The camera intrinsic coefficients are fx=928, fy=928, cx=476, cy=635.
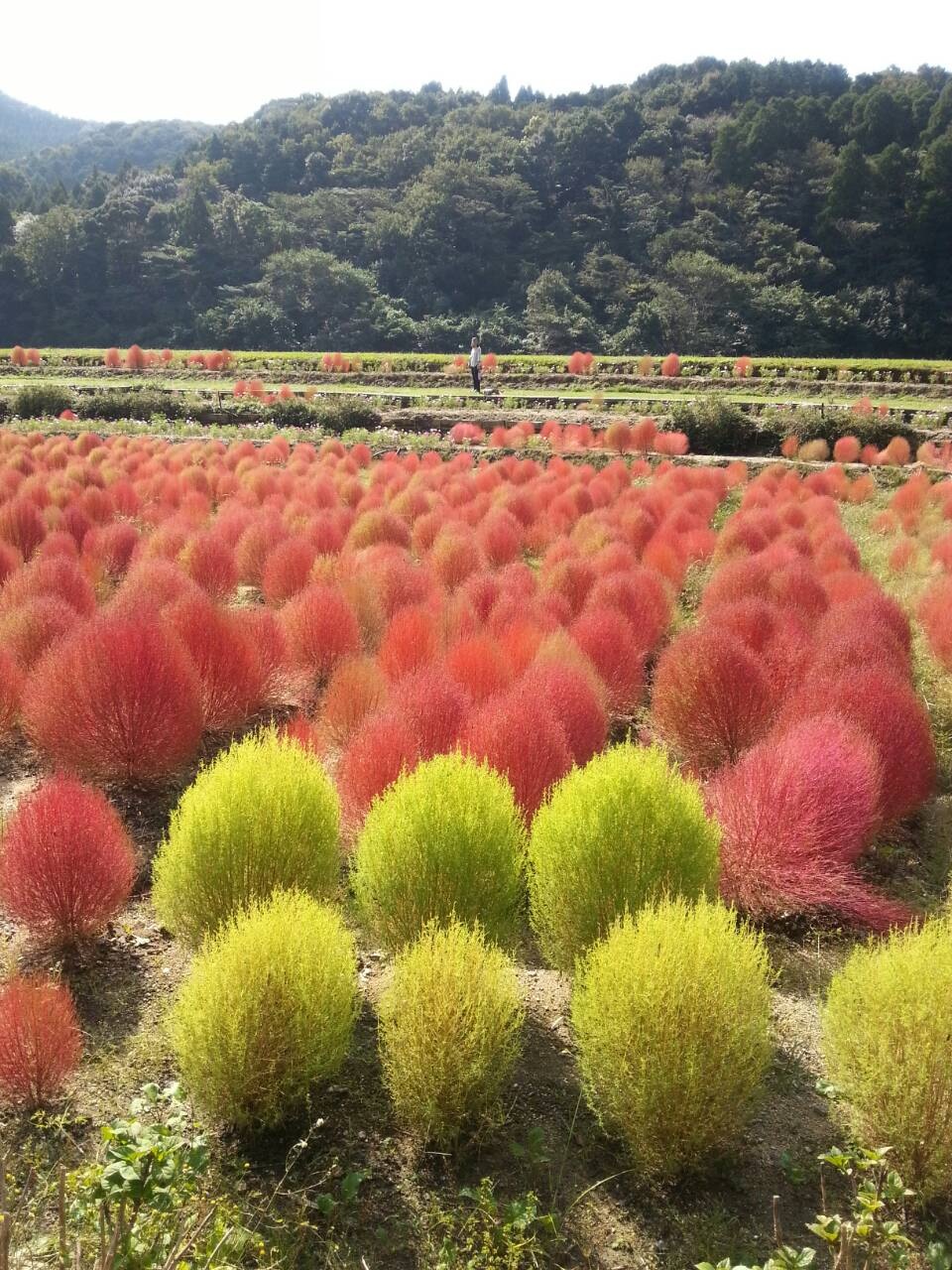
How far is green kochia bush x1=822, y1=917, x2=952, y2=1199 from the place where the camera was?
2986 mm

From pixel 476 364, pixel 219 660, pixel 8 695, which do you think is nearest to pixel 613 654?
pixel 219 660

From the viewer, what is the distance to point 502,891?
410 cm

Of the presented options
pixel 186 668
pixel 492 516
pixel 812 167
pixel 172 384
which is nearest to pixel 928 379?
pixel 492 516

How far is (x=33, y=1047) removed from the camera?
133 inches

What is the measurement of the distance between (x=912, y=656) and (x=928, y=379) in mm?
20300

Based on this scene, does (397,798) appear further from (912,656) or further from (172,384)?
(172,384)

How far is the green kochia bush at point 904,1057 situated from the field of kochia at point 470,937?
0.5 inches

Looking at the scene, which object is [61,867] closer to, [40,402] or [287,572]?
[287,572]

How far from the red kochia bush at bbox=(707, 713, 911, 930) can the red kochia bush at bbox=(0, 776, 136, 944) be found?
2.95 m

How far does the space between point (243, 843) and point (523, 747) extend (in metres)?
1.53

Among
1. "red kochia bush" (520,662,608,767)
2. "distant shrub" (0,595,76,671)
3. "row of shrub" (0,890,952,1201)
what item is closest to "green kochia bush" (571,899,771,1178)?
"row of shrub" (0,890,952,1201)

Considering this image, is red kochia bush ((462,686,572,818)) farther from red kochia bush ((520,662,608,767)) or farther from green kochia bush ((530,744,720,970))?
green kochia bush ((530,744,720,970))

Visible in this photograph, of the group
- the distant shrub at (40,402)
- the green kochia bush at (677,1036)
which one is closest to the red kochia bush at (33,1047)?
the green kochia bush at (677,1036)

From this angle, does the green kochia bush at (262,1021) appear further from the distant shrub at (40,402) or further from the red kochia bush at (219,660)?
the distant shrub at (40,402)
